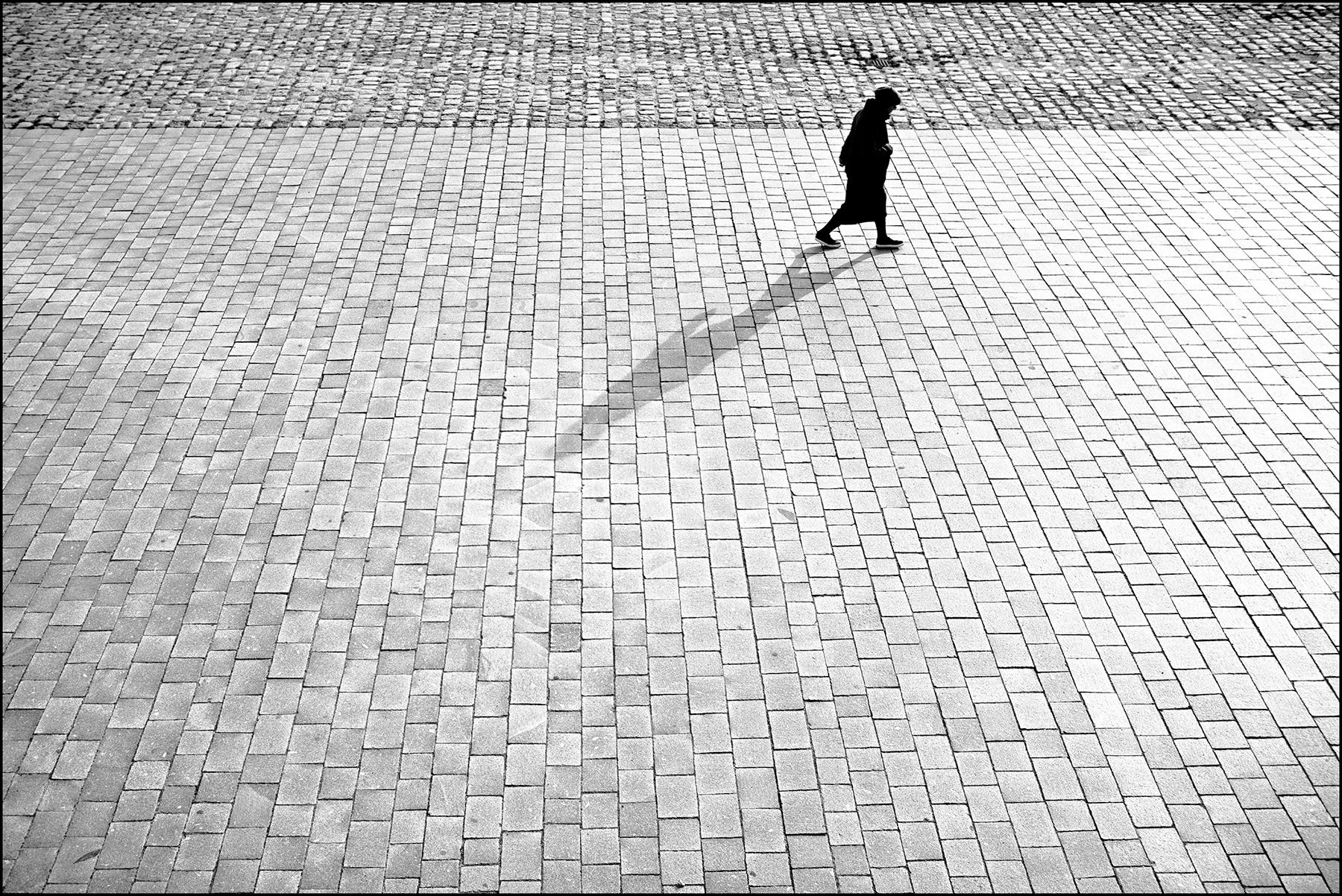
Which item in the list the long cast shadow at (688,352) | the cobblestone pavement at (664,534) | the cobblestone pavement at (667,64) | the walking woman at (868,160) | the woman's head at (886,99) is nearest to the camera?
the cobblestone pavement at (664,534)

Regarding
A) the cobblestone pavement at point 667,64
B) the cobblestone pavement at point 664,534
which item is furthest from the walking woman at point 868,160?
the cobblestone pavement at point 667,64

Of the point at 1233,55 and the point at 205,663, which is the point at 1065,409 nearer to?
the point at 205,663

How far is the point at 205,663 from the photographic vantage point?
5.59 meters

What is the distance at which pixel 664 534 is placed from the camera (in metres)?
6.44

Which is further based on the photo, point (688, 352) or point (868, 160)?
point (868, 160)

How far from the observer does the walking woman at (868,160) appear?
8750 mm

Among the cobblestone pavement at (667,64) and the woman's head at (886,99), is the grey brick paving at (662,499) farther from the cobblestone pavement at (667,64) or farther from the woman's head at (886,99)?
the woman's head at (886,99)

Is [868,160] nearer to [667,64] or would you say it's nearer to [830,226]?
[830,226]

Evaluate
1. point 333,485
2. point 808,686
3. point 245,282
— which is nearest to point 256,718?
point 333,485

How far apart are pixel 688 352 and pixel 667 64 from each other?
6318 mm

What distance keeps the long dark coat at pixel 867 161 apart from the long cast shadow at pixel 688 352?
507mm

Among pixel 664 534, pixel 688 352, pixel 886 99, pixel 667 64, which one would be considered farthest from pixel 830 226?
pixel 667 64

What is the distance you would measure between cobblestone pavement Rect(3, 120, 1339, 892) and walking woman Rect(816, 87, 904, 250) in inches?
16.2

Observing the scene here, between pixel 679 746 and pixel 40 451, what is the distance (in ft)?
14.8
